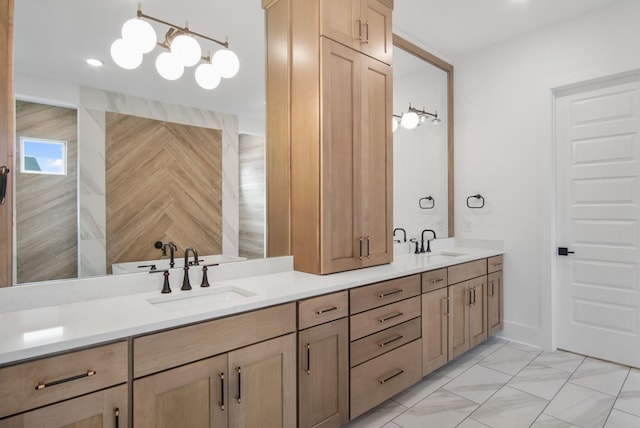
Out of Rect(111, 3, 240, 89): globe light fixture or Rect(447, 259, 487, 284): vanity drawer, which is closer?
Rect(111, 3, 240, 89): globe light fixture

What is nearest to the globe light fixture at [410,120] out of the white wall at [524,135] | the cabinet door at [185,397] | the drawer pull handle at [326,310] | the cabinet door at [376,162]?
the white wall at [524,135]

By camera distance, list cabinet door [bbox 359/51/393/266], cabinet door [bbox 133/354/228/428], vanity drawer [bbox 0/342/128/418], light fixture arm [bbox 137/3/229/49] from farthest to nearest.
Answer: cabinet door [bbox 359/51/393/266]
light fixture arm [bbox 137/3/229/49]
cabinet door [bbox 133/354/228/428]
vanity drawer [bbox 0/342/128/418]

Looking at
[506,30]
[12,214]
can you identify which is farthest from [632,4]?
[12,214]

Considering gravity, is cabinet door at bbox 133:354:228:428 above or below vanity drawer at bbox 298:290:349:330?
below

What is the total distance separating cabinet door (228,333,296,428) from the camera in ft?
4.88

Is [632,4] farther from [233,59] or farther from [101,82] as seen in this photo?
[101,82]

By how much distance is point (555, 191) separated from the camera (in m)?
3.17

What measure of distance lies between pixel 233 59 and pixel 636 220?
3277mm

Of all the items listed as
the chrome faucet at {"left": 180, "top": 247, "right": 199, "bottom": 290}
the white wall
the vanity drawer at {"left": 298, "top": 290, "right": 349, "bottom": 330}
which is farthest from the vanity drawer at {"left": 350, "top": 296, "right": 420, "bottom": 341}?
the white wall

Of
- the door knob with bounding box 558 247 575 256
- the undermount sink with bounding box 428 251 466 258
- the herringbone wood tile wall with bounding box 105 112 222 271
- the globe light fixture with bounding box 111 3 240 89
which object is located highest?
the globe light fixture with bounding box 111 3 240 89

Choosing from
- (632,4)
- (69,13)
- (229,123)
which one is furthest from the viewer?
(632,4)

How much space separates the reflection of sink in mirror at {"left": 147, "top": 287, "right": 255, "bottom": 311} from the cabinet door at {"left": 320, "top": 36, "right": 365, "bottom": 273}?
0.57m

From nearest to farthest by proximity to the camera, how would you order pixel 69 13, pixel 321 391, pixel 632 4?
pixel 69 13, pixel 321 391, pixel 632 4

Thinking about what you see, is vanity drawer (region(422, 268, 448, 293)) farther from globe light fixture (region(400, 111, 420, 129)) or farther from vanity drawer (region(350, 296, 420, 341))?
globe light fixture (region(400, 111, 420, 129))
